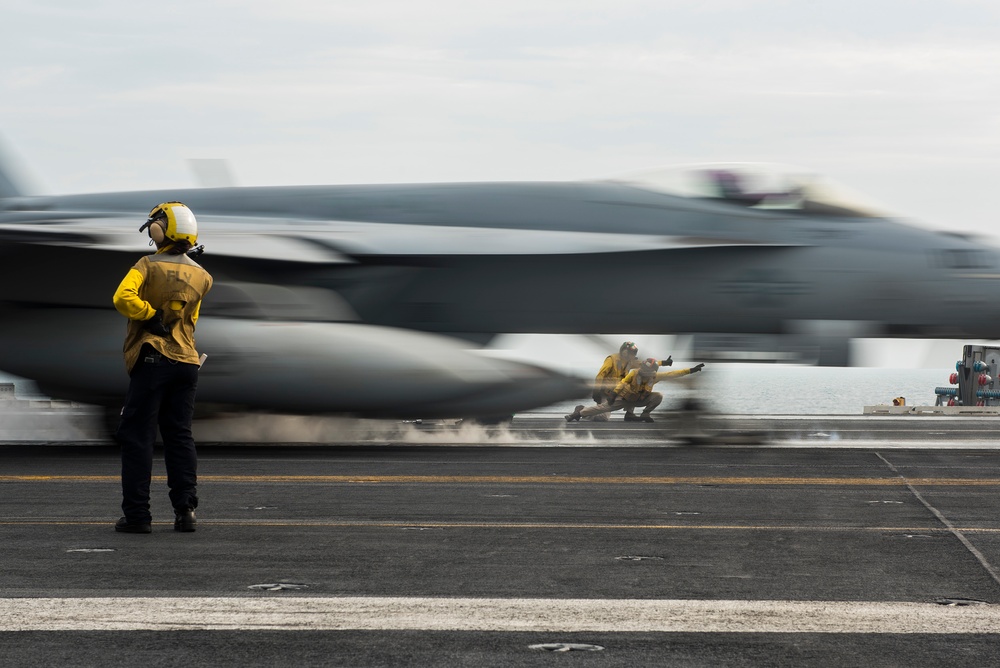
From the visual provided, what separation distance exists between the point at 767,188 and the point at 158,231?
8838mm

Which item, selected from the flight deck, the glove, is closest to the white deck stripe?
the flight deck

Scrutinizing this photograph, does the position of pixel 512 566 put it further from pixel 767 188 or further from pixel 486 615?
pixel 767 188

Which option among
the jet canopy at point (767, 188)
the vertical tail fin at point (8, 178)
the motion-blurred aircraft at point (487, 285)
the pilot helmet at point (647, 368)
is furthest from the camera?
the pilot helmet at point (647, 368)

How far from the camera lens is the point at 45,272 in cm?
1390

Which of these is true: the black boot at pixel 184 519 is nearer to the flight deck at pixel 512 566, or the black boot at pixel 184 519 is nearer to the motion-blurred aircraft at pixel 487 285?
the flight deck at pixel 512 566

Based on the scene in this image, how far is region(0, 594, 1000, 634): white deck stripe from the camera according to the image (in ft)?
14.7

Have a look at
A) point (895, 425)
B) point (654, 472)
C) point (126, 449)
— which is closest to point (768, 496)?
point (654, 472)

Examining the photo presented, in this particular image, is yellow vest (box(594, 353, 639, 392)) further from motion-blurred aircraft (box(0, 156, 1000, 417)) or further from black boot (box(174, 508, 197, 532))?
black boot (box(174, 508, 197, 532))

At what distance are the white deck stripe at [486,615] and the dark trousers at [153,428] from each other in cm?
198

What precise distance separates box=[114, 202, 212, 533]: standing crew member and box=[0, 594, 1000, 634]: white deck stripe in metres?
2.00

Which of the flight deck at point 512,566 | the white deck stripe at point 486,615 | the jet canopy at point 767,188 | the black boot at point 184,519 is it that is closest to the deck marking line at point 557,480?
the flight deck at point 512,566

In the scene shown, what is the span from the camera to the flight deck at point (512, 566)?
424 centimetres

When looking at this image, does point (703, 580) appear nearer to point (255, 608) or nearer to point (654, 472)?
point (255, 608)

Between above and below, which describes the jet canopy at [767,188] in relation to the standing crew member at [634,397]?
above
